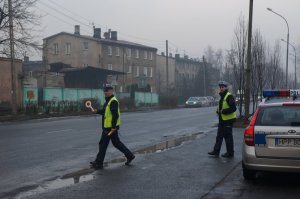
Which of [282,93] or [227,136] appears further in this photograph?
[227,136]

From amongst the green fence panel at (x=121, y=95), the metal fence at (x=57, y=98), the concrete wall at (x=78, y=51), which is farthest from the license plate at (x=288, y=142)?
the concrete wall at (x=78, y=51)

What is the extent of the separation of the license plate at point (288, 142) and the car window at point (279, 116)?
277mm

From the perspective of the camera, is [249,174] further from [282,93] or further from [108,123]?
[108,123]

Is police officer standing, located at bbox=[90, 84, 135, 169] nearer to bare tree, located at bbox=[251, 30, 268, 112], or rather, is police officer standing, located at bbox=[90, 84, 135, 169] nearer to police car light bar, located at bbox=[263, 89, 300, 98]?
police car light bar, located at bbox=[263, 89, 300, 98]

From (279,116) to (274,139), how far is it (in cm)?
46

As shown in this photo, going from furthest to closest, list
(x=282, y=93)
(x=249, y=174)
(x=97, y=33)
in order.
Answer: (x=97, y=33), (x=282, y=93), (x=249, y=174)

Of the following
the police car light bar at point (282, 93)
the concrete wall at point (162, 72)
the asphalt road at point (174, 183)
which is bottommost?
the asphalt road at point (174, 183)

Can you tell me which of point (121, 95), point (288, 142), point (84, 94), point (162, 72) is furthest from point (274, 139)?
point (162, 72)

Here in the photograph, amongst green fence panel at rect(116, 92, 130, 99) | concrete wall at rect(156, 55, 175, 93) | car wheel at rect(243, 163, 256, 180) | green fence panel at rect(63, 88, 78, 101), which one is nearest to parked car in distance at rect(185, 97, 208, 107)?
green fence panel at rect(116, 92, 130, 99)

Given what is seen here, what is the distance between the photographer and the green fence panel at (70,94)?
40406mm

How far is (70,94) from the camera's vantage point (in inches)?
1620

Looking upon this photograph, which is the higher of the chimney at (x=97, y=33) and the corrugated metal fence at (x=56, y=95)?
the chimney at (x=97, y=33)

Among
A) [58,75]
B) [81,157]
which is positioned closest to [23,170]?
[81,157]

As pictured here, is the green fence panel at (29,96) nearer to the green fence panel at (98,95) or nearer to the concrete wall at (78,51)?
the green fence panel at (98,95)
